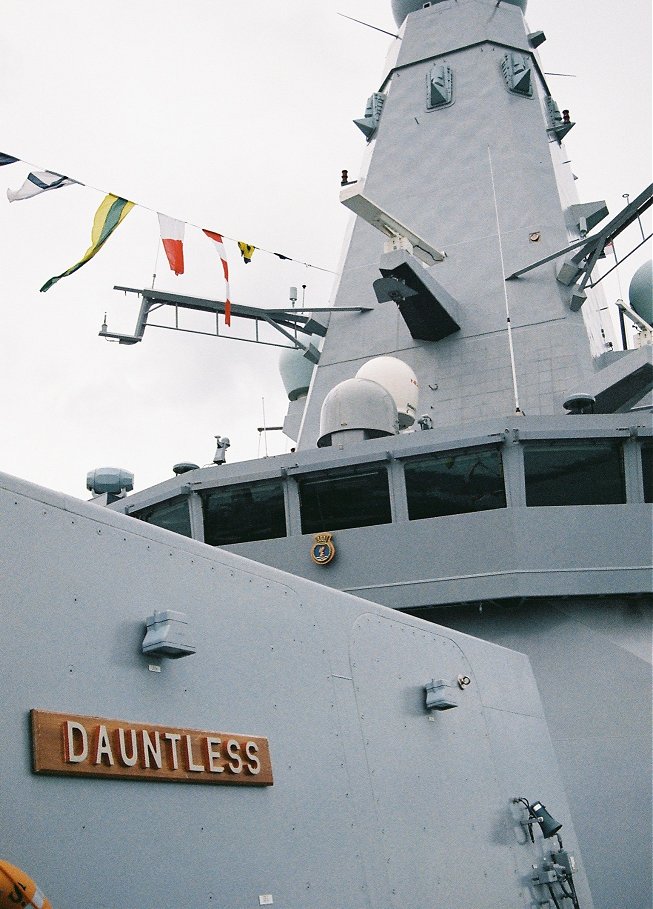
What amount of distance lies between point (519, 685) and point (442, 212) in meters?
7.43

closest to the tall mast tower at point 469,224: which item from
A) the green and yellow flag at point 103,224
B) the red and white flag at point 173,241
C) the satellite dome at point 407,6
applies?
the satellite dome at point 407,6

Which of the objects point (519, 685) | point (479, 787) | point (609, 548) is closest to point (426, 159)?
point (609, 548)

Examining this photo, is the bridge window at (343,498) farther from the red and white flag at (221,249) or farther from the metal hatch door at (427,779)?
the metal hatch door at (427,779)

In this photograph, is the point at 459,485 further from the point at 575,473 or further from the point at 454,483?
the point at 575,473

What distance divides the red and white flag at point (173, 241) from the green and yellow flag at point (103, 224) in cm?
66

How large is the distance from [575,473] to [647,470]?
2.01 feet

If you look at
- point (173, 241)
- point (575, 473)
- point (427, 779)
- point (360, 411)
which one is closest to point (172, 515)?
point (360, 411)

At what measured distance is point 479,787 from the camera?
6.19m

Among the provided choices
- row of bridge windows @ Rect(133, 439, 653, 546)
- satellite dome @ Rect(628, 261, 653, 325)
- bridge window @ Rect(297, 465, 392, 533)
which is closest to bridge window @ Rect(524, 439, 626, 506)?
row of bridge windows @ Rect(133, 439, 653, 546)

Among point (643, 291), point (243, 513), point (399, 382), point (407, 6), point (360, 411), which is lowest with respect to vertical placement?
point (243, 513)

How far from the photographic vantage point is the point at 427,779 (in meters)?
5.65

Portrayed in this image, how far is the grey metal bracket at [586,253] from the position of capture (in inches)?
435

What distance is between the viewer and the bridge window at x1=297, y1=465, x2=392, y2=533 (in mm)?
9281

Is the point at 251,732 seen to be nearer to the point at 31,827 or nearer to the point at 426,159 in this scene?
the point at 31,827
